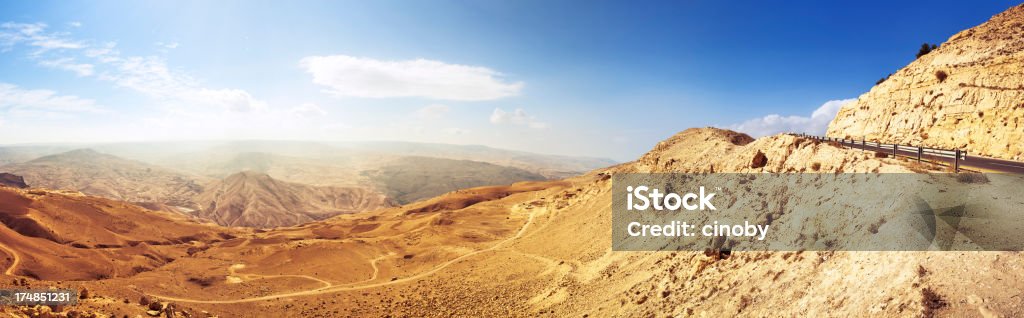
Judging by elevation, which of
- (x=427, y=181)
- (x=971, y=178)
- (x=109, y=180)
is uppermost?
(x=971, y=178)

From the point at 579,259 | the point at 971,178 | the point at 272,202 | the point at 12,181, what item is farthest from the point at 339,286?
the point at 12,181

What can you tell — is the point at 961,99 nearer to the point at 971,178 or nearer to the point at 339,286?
the point at 971,178

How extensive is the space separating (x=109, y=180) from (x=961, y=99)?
171423mm

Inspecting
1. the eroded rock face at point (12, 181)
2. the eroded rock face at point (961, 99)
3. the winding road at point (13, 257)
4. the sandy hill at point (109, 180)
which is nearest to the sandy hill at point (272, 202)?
the sandy hill at point (109, 180)

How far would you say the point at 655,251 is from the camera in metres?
15.9

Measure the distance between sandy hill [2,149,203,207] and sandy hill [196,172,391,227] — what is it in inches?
364

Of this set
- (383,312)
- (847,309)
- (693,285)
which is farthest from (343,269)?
(847,309)

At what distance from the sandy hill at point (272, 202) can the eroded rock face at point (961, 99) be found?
295 feet

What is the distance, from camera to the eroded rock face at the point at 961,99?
63.9 ft

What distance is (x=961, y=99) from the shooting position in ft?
71.9

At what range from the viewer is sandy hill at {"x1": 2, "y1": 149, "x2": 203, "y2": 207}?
342 feet

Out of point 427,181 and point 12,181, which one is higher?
point 12,181

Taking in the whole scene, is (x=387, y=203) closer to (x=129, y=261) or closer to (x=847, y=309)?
(x=129, y=261)

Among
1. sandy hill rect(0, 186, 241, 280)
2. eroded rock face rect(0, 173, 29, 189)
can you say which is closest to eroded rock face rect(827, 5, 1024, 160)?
sandy hill rect(0, 186, 241, 280)
